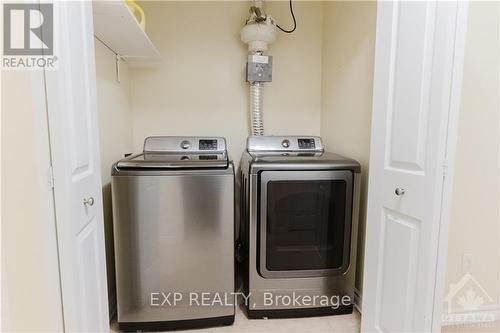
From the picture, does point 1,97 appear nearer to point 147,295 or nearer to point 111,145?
point 111,145

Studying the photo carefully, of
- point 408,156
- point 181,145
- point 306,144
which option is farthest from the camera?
point 306,144

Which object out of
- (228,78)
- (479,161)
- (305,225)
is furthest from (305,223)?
(228,78)

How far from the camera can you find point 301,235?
1756 mm

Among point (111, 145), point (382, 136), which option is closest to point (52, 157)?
point (111, 145)

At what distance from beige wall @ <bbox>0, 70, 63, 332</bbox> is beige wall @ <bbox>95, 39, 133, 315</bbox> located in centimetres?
80

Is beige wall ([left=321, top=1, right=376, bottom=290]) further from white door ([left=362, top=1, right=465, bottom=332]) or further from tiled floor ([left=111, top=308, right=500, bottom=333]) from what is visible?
white door ([left=362, top=1, right=465, bottom=332])

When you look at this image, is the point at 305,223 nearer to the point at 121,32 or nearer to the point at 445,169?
the point at 445,169

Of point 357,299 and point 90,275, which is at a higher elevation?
point 90,275

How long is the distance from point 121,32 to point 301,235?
1.52m

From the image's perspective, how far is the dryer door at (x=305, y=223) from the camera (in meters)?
1.69

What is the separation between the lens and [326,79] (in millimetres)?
2359

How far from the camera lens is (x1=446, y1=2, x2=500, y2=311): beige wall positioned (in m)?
1.47

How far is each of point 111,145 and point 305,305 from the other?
61.0 inches

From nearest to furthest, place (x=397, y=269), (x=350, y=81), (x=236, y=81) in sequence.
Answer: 1. (x=397, y=269)
2. (x=350, y=81)
3. (x=236, y=81)
